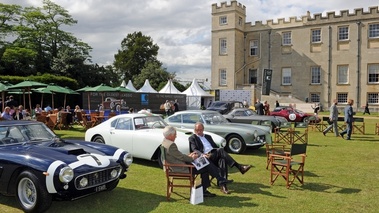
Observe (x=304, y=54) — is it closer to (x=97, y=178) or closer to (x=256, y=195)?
(x=256, y=195)

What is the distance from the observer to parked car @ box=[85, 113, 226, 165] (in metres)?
8.62

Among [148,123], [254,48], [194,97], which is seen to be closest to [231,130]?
[148,123]

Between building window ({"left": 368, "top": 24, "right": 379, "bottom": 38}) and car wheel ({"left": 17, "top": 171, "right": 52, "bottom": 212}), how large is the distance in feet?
142

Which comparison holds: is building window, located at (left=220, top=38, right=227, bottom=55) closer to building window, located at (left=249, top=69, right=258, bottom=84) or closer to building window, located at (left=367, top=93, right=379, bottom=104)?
building window, located at (left=249, top=69, right=258, bottom=84)

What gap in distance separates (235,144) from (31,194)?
7044 mm

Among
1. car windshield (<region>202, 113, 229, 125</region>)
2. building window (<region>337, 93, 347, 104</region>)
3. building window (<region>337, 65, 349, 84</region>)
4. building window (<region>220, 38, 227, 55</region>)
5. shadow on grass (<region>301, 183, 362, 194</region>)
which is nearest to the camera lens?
shadow on grass (<region>301, 183, 362, 194</region>)

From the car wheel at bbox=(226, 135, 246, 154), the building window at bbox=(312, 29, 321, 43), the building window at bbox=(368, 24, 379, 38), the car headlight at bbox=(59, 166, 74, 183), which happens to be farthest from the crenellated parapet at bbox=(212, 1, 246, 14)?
the car headlight at bbox=(59, 166, 74, 183)

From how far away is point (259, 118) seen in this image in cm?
1652

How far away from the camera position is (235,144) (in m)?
11.2

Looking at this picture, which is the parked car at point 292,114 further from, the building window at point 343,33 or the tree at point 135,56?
the tree at point 135,56

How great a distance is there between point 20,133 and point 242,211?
4249 mm

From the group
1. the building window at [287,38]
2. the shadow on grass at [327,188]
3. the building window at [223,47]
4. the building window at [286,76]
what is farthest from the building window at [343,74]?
the shadow on grass at [327,188]

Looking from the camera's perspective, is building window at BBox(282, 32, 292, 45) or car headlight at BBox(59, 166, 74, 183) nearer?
car headlight at BBox(59, 166, 74, 183)

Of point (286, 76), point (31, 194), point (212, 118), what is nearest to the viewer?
point (31, 194)
